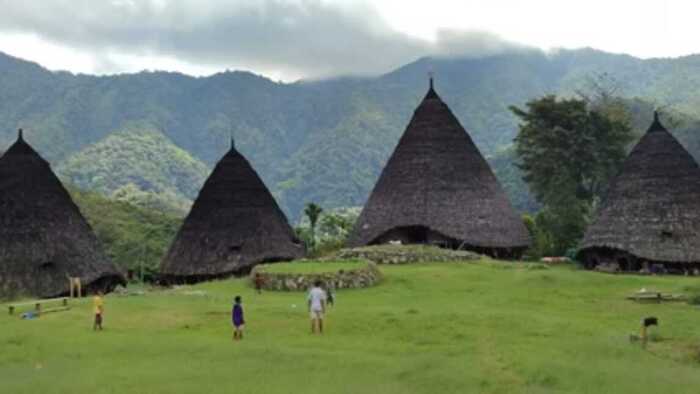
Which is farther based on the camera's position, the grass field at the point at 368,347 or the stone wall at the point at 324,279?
the stone wall at the point at 324,279

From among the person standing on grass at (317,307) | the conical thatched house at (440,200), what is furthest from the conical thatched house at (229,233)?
the person standing on grass at (317,307)

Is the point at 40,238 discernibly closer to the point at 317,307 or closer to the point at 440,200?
the point at 440,200

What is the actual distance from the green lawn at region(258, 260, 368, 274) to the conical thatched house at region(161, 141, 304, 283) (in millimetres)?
9514

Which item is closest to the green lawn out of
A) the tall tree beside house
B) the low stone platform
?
the low stone platform

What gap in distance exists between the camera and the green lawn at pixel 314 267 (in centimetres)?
2998

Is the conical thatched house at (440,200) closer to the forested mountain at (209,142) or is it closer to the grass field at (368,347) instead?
the grass field at (368,347)

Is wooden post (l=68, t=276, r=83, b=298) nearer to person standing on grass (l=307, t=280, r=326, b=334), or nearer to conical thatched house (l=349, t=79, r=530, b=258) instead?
conical thatched house (l=349, t=79, r=530, b=258)

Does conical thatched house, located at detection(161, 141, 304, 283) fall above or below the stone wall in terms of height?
above

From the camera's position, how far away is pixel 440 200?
4347cm

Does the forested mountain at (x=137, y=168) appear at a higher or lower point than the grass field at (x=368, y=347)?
higher

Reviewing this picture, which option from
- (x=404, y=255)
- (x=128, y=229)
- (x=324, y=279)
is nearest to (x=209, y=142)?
(x=128, y=229)

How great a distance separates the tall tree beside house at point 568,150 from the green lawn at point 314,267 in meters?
24.3

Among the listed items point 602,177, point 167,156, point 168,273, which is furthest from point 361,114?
point 168,273

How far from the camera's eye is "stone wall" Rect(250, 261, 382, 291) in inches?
1139
